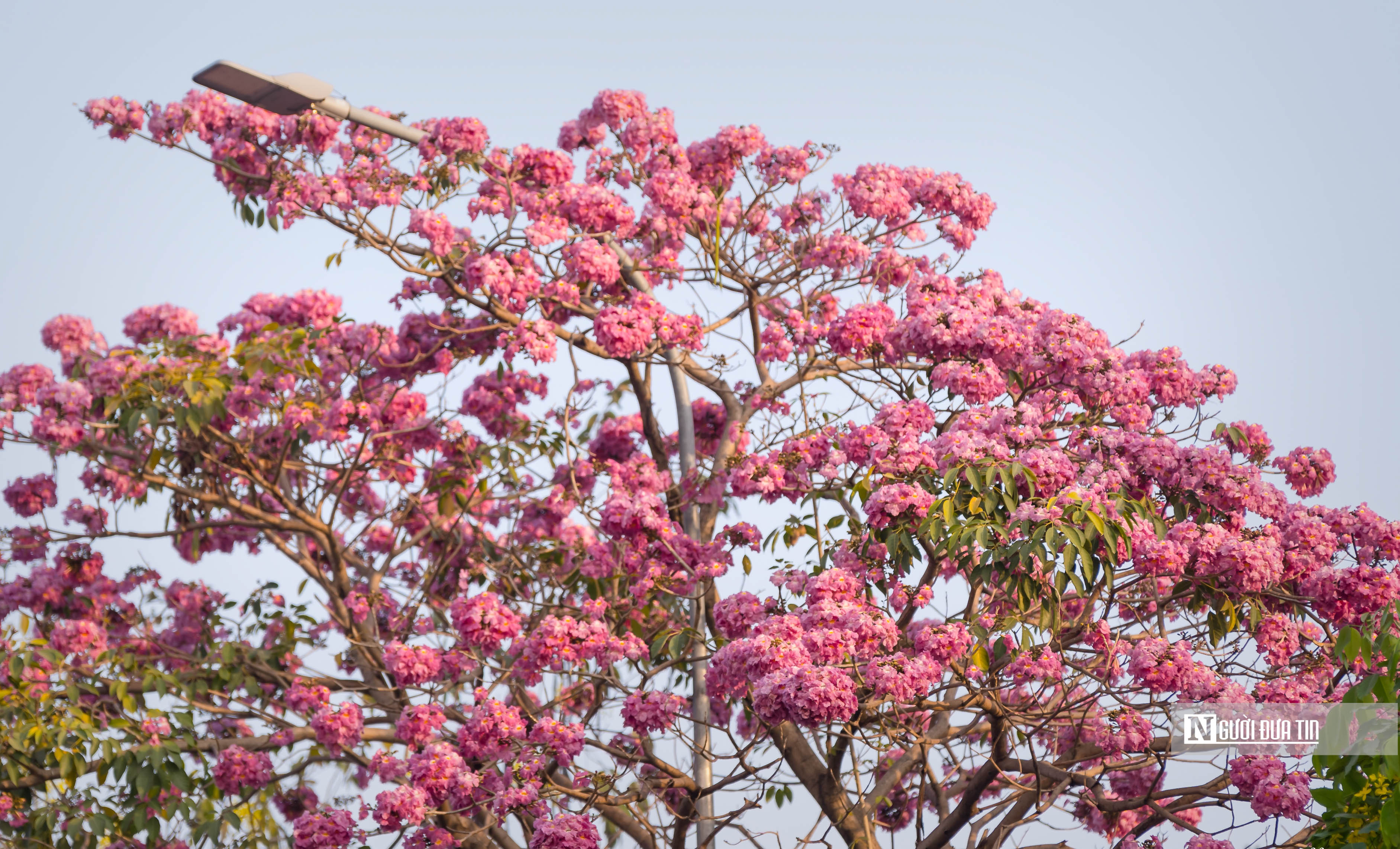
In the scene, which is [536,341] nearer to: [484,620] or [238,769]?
[484,620]

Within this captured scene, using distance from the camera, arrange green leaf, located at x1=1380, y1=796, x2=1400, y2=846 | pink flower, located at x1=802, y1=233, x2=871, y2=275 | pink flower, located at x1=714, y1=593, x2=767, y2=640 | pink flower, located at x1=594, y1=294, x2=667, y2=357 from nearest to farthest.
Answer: green leaf, located at x1=1380, y1=796, x2=1400, y2=846
pink flower, located at x1=714, y1=593, x2=767, y2=640
pink flower, located at x1=594, y1=294, x2=667, y2=357
pink flower, located at x1=802, y1=233, x2=871, y2=275

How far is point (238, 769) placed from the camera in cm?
657

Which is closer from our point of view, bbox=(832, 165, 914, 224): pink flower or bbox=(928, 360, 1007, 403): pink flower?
bbox=(928, 360, 1007, 403): pink flower

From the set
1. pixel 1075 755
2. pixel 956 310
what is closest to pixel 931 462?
pixel 956 310

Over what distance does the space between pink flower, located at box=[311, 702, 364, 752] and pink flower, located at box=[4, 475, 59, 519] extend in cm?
276

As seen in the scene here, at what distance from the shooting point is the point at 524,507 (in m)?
8.39

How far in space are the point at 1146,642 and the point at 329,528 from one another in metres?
4.35

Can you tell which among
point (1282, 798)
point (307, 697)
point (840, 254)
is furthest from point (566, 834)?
point (840, 254)

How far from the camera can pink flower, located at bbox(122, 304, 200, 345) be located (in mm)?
7895

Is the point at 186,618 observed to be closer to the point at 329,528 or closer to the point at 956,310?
the point at 329,528

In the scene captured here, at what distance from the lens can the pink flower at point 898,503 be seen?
5.11 meters

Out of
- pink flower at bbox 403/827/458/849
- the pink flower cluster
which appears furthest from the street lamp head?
the pink flower cluster

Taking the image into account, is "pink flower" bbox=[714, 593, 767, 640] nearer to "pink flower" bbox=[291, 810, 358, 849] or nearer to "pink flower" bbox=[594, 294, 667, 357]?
"pink flower" bbox=[594, 294, 667, 357]

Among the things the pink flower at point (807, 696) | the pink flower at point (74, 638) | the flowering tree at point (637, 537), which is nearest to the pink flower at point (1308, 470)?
the flowering tree at point (637, 537)
